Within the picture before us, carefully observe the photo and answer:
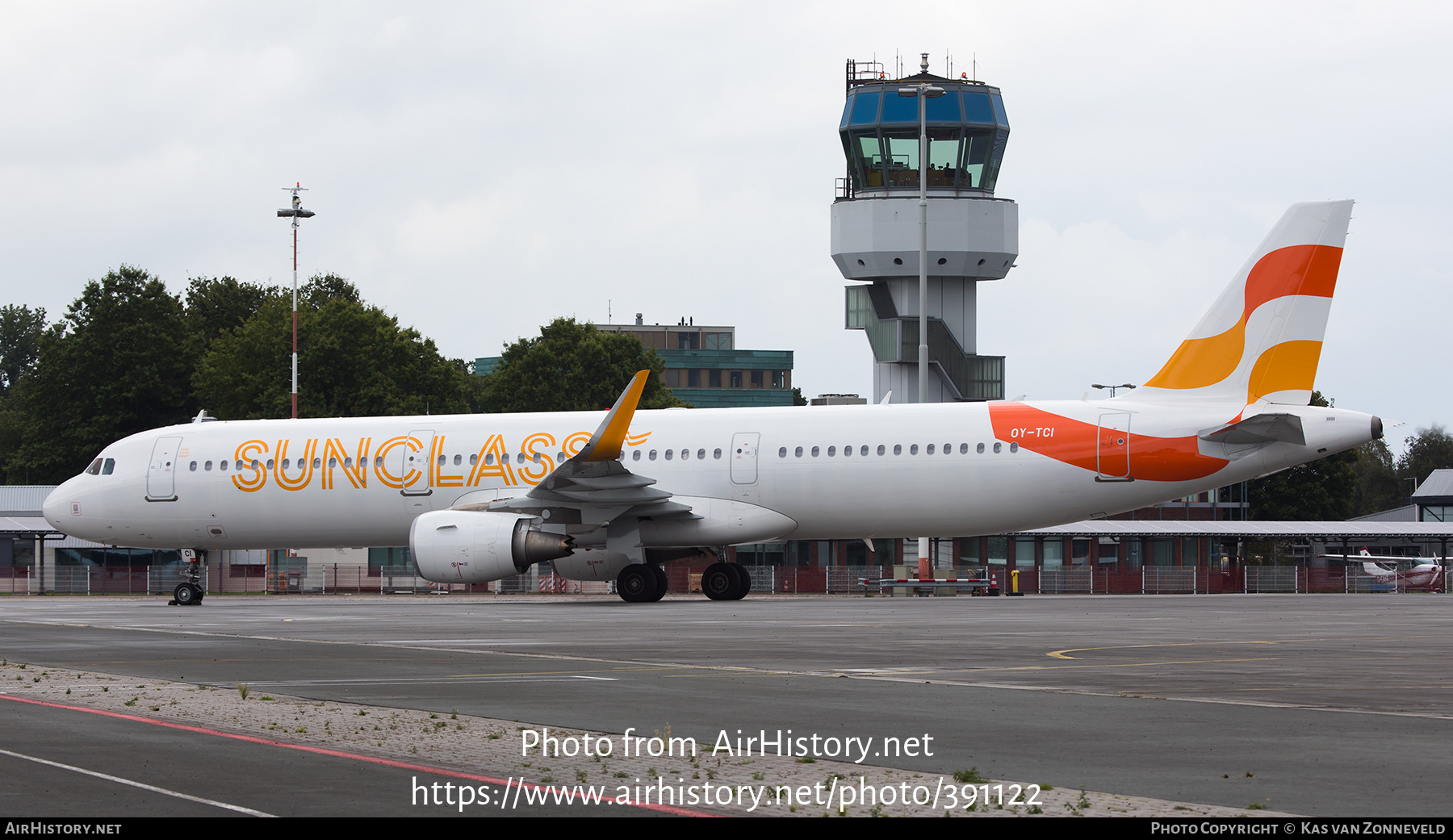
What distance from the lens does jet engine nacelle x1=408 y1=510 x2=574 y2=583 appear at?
29.5m

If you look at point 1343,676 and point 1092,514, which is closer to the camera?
point 1343,676

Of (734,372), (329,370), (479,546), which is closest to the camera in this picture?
(479,546)

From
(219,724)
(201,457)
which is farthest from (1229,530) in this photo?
(219,724)

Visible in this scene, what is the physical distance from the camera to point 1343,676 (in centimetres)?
1318

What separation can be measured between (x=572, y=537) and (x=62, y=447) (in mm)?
60302

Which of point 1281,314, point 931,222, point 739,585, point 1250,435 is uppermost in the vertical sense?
point 931,222

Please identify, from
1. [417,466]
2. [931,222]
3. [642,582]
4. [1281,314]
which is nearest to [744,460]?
[642,582]

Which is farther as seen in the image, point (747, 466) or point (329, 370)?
point (329, 370)

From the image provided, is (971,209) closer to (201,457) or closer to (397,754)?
(201,457)

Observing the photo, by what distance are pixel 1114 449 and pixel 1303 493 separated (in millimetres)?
54373

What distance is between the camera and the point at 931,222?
66375 millimetres

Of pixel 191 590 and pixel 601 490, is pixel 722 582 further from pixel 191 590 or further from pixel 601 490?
pixel 191 590

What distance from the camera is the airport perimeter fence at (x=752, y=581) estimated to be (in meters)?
43.8

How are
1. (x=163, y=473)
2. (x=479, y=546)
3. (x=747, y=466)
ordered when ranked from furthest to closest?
(x=163, y=473) < (x=747, y=466) < (x=479, y=546)
